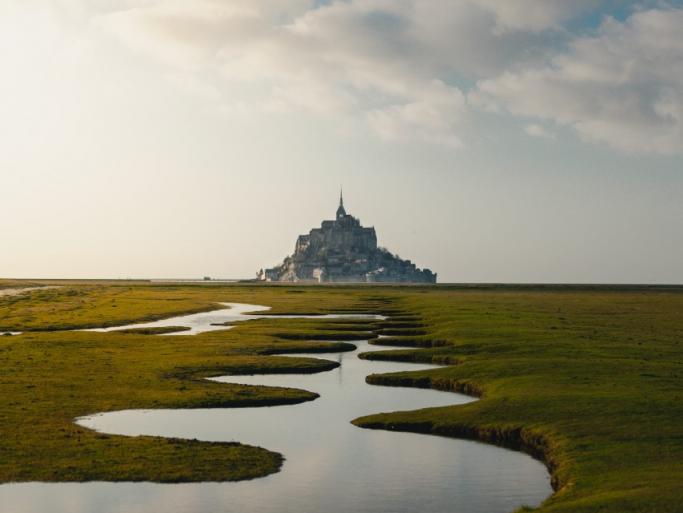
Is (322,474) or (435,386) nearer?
(322,474)

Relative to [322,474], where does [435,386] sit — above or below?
above

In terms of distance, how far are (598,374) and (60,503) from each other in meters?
29.2

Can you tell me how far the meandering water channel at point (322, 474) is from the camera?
21656 mm

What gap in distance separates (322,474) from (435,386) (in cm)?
1882

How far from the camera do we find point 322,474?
2488 cm

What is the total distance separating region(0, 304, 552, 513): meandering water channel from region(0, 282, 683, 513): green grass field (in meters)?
0.90

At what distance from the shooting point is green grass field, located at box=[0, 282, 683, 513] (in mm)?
23750

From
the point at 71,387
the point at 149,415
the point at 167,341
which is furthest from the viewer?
the point at 167,341

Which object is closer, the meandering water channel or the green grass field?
the meandering water channel

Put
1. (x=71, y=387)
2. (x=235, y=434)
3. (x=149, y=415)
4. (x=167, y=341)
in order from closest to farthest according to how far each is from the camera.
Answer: (x=235, y=434) < (x=149, y=415) < (x=71, y=387) < (x=167, y=341)

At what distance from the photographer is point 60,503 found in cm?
2142

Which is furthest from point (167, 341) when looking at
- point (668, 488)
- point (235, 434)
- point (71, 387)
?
point (668, 488)

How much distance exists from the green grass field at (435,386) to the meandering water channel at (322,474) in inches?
35.6

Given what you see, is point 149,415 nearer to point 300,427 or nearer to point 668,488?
point 300,427
